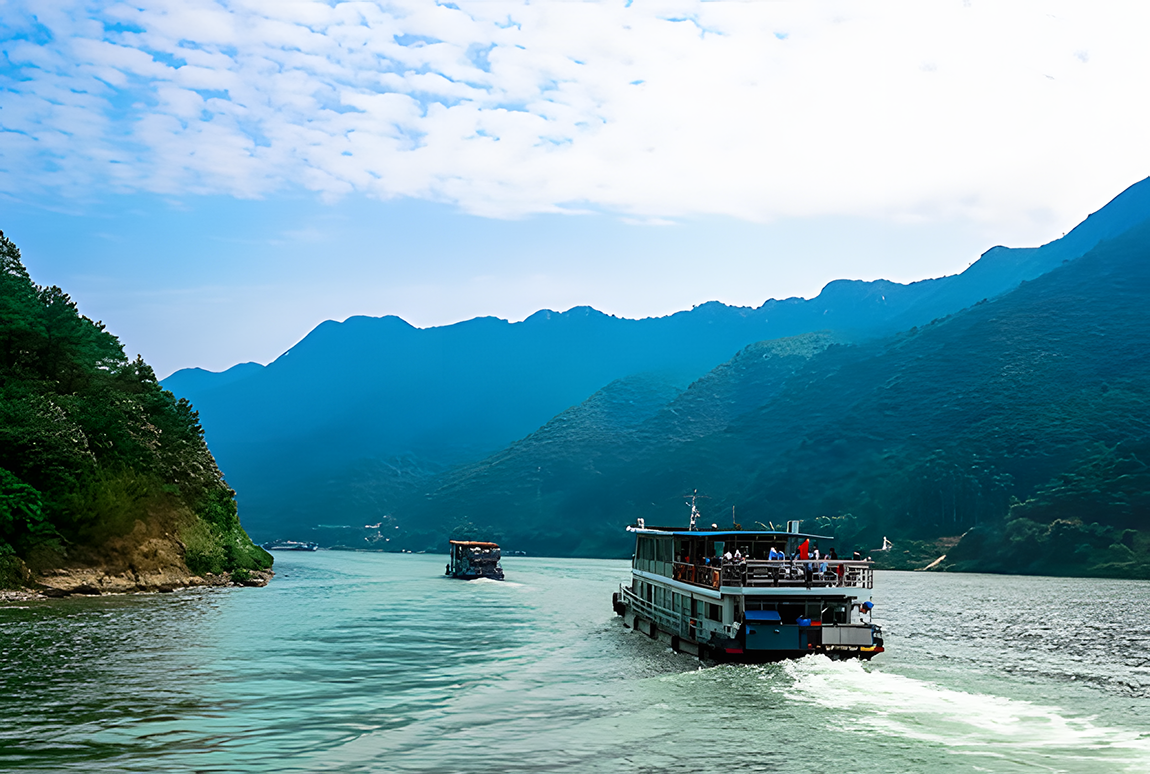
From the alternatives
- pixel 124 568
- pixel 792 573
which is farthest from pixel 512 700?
pixel 124 568

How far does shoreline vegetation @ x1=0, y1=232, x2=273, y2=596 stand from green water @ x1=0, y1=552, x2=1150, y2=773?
755cm

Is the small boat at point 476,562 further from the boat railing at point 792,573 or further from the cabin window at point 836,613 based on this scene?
the cabin window at point 836,613

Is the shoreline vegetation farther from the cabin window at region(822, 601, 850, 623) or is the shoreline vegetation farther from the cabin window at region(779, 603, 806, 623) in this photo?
the cabin window at region(822, 601, 850, 623)

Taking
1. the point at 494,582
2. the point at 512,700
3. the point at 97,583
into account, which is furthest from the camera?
the point at 494,582

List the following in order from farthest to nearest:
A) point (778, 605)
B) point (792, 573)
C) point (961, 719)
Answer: point (792, 573) < point (778, 605) < point (961, 719)

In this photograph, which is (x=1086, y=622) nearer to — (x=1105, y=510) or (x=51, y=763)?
(x=51, y=763)

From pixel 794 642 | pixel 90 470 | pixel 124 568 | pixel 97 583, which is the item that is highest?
pixel 90 470

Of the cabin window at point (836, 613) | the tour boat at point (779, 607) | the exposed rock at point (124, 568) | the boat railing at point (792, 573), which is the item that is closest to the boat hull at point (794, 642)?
the tour boat at point (779, 607)

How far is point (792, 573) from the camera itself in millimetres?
39562

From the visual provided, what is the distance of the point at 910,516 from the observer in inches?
7751

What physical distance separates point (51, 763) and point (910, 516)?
195 m

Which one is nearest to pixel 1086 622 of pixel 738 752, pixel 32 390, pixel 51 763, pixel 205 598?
pixel 738 752

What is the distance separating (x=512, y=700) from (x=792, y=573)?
14054 millimetres

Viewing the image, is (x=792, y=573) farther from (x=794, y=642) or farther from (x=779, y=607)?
(x=794, y=642)
